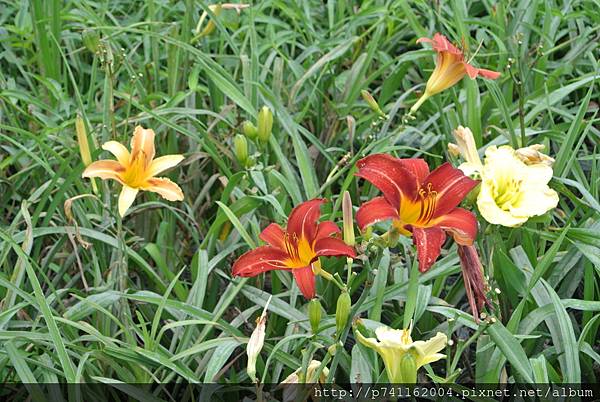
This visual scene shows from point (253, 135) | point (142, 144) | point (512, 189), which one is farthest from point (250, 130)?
point (512, 189)

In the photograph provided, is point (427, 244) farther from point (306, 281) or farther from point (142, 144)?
point (142, 144)

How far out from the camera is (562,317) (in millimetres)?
1577

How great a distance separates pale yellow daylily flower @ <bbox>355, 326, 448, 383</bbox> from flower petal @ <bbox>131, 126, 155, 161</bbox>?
1.87 ft

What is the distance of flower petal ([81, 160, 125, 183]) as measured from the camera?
1.60m

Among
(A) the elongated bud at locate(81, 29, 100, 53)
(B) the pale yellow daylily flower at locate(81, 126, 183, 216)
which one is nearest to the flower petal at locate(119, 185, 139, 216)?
(B) the pale yellow daylily flower at locate(81, 126, 183, 216)

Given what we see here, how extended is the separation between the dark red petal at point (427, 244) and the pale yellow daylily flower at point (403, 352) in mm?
128

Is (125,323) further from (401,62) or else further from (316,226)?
(401,62)

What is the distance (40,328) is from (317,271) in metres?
0.70

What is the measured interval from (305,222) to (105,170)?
0.45 metres

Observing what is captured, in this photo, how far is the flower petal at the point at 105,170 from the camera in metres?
1.60

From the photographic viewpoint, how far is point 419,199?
1326 mm

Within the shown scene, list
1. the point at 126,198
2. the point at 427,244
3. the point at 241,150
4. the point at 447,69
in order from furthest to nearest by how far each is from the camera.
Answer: the point at 241,150
the point at 447,69
the point at 126,198
the point at 427,244

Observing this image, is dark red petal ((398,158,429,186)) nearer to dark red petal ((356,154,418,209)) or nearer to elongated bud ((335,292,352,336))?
dark red petal ((356,154,418,209))

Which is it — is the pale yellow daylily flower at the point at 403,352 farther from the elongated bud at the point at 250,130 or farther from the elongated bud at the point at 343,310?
the elongated bud at the point at 250,130
